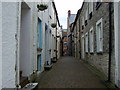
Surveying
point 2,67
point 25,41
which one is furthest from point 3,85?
point 25,41

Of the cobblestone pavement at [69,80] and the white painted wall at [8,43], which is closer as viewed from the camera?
the white painted wall at [8,43]

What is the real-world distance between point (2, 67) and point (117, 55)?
13.2 feet

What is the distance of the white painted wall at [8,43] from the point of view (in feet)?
13.0

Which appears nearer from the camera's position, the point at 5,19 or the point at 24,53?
the point at 5,19

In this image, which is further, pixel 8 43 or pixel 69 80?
pixel 69 80

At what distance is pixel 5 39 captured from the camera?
4.02 m

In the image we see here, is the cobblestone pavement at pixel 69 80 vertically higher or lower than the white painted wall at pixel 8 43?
lower

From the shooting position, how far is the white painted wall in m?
3.97

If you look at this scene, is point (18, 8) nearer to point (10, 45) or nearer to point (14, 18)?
point (14, 18)

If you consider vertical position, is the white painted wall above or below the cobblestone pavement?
above

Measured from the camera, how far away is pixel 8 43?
163 inches

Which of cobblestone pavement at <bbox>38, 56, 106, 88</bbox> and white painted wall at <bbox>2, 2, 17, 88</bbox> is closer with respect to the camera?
white painted wall at <bbox>2, 2, 17, 88</bbox>

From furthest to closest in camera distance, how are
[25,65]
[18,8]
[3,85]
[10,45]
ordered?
1. [25,65]
2. [18,8]
3. [10,45]
4. [3,85]

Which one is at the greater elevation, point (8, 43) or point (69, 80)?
point (8, 43)
